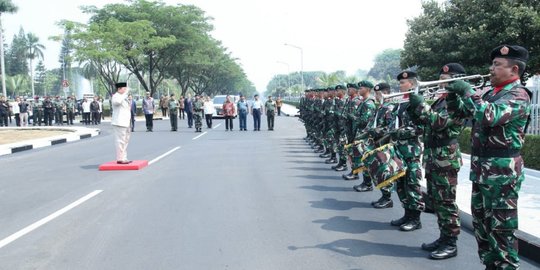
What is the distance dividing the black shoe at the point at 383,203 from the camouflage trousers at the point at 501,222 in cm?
271

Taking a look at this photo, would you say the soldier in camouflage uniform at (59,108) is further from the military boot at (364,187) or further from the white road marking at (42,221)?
the military boot at (364,187)

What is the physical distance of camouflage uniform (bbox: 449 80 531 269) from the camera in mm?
3367

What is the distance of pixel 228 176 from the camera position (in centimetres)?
884

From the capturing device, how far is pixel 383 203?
641 cm

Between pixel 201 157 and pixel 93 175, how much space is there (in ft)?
10.3

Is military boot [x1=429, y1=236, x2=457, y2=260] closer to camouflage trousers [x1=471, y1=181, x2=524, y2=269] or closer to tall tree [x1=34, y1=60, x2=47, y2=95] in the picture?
camouflage trousers [x1=471, y1=181, x2=524, y2=269]

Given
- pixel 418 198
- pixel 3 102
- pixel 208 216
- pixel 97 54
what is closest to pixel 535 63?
pixel 418 198

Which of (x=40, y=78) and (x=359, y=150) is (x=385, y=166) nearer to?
(x=359, y=150)

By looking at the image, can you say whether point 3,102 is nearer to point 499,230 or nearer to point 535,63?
point 535,63

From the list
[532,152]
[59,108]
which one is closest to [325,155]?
[532,152]

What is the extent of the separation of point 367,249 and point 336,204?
199cm

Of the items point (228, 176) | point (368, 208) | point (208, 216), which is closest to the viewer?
point (208, 216)

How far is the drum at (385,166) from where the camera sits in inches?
194

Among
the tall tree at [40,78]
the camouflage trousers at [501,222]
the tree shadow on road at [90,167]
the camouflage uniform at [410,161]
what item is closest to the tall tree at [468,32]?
the camouflage uniform at [410,161]
